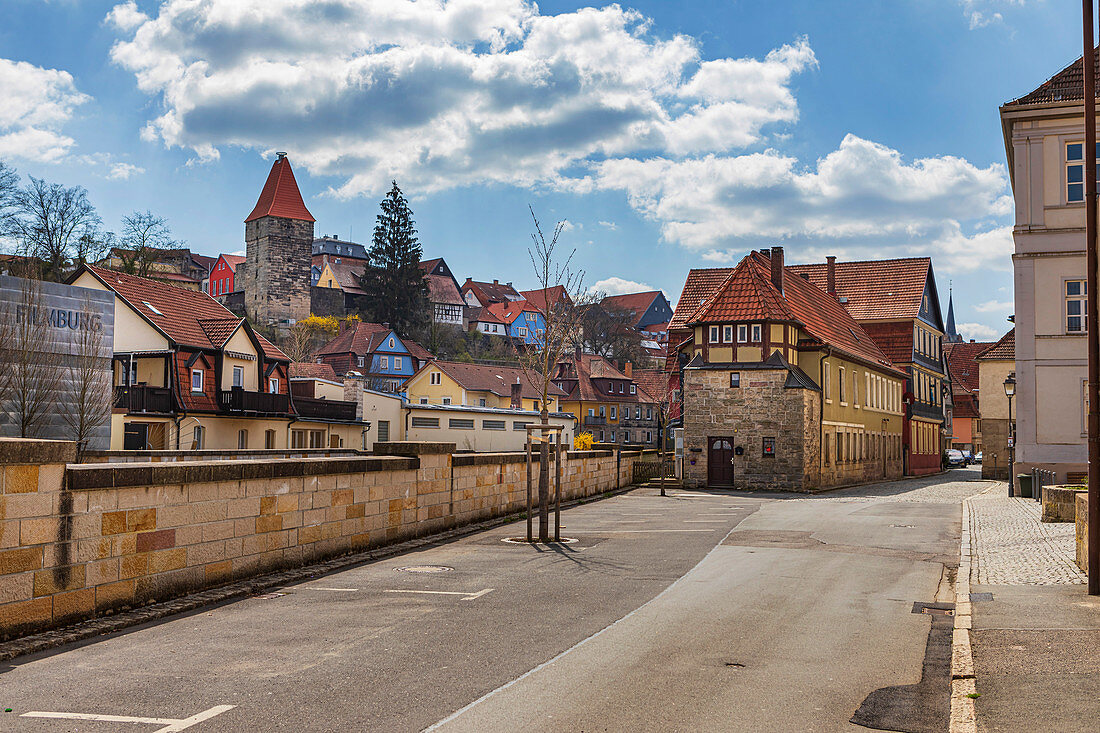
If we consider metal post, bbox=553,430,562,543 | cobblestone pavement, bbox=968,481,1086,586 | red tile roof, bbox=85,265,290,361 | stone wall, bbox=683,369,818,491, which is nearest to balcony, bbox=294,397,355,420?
red tile roof, bbox=85,265,290,361

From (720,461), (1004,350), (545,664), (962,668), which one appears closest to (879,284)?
(1004,350)

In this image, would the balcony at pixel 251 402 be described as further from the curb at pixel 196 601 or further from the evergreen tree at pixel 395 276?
the evergreen tree at pixel 395 276

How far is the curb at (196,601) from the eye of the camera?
27.9ft

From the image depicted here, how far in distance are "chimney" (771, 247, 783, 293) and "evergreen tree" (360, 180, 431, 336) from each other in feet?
210

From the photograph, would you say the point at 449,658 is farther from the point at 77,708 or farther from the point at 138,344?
the point at 138,344

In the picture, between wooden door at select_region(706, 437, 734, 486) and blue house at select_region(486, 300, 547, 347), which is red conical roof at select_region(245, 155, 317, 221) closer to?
blue house at select_region(486, 300, 547, 347)

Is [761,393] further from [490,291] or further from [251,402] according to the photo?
[490,291]

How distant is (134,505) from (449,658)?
407cm

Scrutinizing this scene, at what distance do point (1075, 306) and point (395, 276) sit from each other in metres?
83.0

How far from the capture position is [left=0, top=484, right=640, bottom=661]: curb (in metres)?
8.49

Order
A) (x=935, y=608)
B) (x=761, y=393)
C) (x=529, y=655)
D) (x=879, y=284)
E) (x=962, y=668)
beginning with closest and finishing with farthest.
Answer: (x=962, y=668)
(x=529, y=655)
(x=935, y=608)
(x=761, y=393)
(x=879, y=284)

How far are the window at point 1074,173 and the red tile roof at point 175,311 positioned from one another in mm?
36095

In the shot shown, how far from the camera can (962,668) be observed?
25.7 feet

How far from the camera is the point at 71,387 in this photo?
113ft
